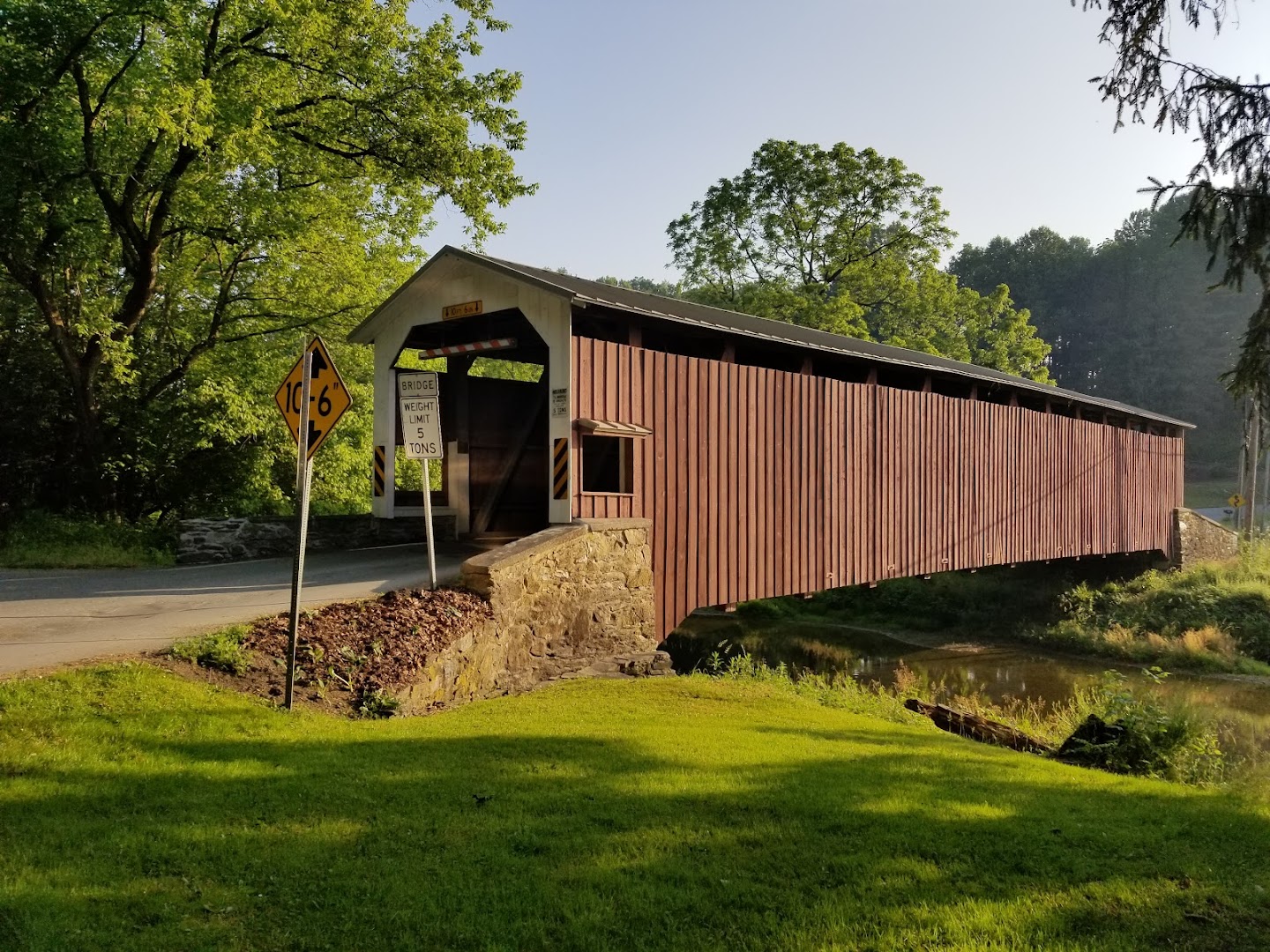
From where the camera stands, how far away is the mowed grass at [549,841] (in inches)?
114

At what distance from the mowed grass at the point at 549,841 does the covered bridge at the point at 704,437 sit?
14.3ft

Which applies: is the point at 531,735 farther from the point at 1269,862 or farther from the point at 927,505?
the point at 927,505

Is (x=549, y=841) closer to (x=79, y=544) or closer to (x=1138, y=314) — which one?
(x=79, y=544)

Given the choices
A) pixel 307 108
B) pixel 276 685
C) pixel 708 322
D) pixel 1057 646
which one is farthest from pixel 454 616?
pixel 1057 646

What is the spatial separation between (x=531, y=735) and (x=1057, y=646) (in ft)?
61.3

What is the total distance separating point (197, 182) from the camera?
1339 centimetres

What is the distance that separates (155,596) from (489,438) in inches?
215

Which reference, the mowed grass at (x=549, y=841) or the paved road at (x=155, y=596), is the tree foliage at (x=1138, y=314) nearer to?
the paved road at (x=155, y=596)

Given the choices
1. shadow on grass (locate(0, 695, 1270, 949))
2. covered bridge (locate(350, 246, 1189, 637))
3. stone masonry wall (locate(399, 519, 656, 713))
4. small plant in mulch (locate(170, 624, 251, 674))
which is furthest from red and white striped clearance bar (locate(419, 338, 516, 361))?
shadow on grass (locate(0, 695, 1270, 949))

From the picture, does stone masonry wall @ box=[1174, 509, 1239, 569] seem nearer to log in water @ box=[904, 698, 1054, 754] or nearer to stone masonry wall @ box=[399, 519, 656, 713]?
log in water @ box=[904, 698, 1054, 754]

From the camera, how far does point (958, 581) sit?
80.3ft

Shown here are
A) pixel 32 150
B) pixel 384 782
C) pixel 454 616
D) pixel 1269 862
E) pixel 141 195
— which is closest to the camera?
pixel 1269 862

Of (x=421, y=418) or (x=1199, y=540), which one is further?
(x=1199, y=540)

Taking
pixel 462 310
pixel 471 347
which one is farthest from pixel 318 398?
pixel 471 347
